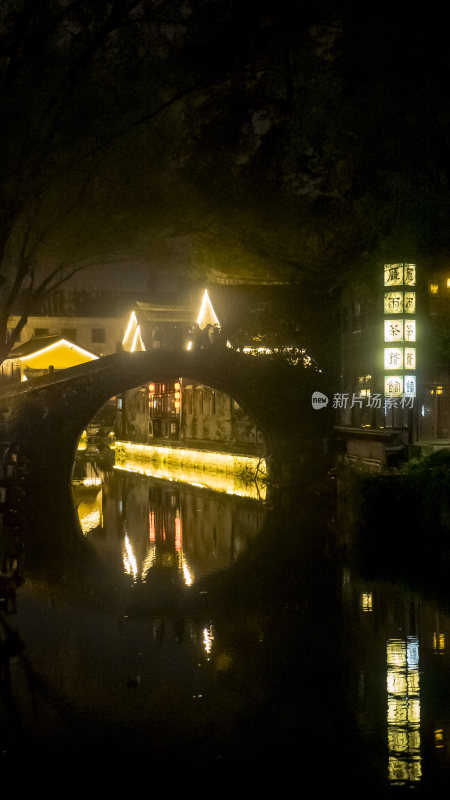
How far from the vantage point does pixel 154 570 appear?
541 inches

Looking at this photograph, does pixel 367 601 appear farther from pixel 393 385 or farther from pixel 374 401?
pixel 374 401

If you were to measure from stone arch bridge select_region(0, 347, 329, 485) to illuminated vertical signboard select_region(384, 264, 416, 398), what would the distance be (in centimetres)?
777

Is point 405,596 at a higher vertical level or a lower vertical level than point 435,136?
lower

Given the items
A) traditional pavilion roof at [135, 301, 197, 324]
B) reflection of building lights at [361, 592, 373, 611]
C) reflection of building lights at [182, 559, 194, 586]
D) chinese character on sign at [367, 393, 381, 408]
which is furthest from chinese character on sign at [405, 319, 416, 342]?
traditional pavilion roof at [135, 301, 197, 324]

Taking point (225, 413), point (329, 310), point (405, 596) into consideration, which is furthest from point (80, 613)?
point (225, 413)

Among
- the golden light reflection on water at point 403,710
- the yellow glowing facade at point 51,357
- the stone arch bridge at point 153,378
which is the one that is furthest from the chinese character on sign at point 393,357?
the yellow glowing facade at point 51,357

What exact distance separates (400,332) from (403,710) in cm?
1666

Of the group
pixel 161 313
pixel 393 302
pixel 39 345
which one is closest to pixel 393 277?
pixel 393 302

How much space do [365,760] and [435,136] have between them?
1111 centimetres

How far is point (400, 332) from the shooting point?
22.5 metres

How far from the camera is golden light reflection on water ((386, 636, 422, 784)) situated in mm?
5707

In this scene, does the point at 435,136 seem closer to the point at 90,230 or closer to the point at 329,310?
the point at 90,230

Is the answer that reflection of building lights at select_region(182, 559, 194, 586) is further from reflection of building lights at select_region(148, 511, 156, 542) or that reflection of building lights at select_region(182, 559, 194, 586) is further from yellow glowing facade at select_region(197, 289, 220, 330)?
yellow glowing facade at select_region(197, 289, 220, 330)

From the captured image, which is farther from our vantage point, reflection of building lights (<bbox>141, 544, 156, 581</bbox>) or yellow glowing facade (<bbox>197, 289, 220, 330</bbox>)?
yellow glowing facade (<bbox>197, 289, 220, 330</bbox>)
